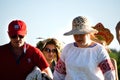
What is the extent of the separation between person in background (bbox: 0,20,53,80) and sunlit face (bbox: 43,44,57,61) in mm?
1936

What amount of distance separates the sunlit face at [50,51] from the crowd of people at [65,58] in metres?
1.84

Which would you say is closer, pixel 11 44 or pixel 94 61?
pixel 94 61

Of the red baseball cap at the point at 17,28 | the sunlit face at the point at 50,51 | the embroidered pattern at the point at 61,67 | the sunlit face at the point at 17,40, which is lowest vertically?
the sunlit face at the point at 50,51

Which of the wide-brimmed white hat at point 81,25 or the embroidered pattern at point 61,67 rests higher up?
the wide-brimmed white hat at point 81,25

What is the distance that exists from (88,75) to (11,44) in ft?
4.88

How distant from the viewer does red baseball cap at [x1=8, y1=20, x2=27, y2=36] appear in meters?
7.93

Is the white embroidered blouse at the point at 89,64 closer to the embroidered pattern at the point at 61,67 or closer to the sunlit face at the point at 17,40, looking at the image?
the embroidered pattern at the point at 61,67

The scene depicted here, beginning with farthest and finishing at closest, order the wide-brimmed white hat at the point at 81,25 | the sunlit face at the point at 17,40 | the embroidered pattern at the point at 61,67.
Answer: the sunlit face at the point at 17,40, the embroidered pattern at the point at 61,67, the wide-brimmed white hat at the point at 81,25

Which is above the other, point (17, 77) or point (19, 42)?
point (19, 42)

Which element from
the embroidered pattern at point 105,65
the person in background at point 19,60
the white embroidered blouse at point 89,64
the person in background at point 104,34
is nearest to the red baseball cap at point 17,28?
the person in background at point 19,60

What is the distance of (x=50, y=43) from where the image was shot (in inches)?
406

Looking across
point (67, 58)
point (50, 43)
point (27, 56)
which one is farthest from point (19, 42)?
point (50, 43)

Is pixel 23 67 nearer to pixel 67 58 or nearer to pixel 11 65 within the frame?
pixel 11 65

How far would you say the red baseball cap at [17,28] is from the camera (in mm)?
7930
